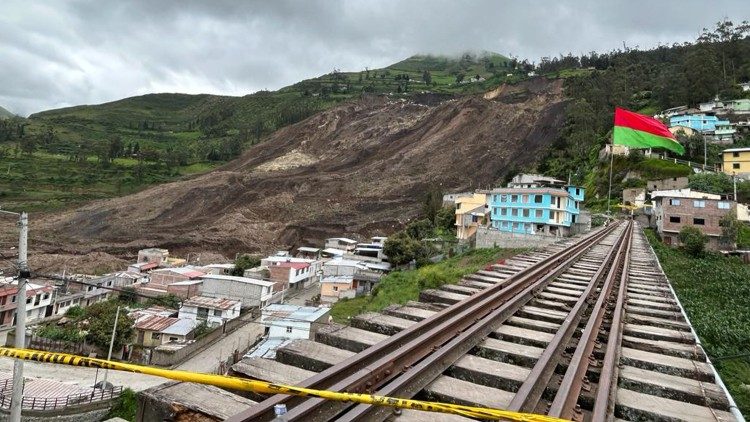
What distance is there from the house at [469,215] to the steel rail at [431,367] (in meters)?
37.7

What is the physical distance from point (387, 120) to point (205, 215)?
4927 cm

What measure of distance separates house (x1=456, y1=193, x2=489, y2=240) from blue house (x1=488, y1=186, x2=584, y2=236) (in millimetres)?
2593

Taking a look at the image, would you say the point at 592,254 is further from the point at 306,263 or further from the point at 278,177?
the point at 278,177

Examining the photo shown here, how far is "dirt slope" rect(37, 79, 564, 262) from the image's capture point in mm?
59594

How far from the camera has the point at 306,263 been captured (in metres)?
40.8

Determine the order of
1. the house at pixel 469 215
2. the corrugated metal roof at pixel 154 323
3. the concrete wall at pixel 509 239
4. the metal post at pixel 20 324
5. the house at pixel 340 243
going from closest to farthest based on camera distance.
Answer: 1. the metal post at pixel 20 324
2. the corrugated metal roof at pixel 154 323
3. the concrete wall at pixel 509 239
4. the house at pixel 469 215
5. the house at pixel 340 243

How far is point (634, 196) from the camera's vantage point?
46.4 metres

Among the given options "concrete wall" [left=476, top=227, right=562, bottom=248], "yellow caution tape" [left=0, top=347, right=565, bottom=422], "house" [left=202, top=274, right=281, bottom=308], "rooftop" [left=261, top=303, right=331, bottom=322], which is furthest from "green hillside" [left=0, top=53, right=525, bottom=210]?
"yellow caution tape" [left=0, top=347, right=565, bottom=422]

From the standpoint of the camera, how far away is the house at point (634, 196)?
45469 mm

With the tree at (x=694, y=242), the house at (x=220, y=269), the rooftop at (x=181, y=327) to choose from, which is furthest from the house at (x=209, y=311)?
the tree at (x=694, y=242)

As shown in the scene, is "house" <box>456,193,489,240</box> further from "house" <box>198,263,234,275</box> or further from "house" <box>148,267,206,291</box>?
"house" <box>148,267,206,291</box>

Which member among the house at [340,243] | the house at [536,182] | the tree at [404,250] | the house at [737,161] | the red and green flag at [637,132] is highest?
the house at [737,161]

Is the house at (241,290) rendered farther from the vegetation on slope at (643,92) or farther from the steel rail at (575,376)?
the vegetation on slope at (643,92)

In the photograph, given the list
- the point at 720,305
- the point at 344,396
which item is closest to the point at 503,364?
the point at 344,396
